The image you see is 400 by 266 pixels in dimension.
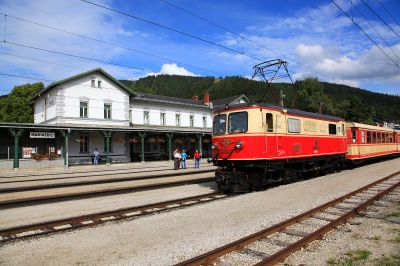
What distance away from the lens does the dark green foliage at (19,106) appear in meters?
51.9

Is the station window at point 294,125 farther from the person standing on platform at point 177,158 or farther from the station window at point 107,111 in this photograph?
the station window at point 107,111

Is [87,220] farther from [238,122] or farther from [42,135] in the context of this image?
[42,135]

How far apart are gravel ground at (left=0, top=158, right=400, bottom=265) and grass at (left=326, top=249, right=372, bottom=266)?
2006 mm

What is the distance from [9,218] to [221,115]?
7722 millimetres

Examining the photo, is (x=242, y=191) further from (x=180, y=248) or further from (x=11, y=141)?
(x=11, y=141)

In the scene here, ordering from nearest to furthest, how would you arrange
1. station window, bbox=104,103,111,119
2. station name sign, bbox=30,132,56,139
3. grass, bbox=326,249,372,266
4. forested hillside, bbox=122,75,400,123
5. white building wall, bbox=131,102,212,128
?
→ 1. grass, bbox=326,249,372,266
2. station name sign, bbox=30,132,56,139
3. station window, bbox=104,103,111,119
4. white building wall, bbox=131,102,212,128
5. forested hillside, bbox=122,75,400,123

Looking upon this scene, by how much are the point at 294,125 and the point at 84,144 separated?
22.9 metres

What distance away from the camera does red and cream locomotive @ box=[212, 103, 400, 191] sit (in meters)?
12.4

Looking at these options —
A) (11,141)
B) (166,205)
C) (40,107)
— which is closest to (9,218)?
(166,205)

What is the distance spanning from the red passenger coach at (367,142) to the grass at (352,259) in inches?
646

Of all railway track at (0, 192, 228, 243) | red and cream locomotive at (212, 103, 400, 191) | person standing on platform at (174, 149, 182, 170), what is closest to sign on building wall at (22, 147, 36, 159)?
person standing on platform at (174, 149, 182, 170)

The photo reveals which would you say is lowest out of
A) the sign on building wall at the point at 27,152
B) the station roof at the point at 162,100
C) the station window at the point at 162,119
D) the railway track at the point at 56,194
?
the railway track at the point at 56,194

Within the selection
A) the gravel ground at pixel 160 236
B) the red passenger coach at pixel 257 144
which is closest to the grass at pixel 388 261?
the gravel ground at pixel 160 236

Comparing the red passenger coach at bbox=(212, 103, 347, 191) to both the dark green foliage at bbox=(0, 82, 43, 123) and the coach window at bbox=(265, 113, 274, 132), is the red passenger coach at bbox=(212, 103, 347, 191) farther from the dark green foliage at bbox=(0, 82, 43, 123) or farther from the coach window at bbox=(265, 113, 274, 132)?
the dark green foliage at bbox=(0, 82, 43, 123)
